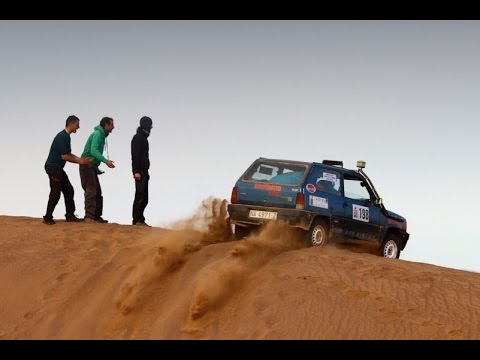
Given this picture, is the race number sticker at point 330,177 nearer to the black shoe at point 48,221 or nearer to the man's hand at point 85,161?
the man's hand at point 85,161

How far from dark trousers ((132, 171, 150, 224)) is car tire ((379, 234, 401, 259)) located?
16.5 ft

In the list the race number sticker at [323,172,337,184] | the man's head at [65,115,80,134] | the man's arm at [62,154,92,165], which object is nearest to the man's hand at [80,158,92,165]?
the man's arm at [62,154,92,165]

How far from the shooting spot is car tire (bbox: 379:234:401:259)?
14820 mm

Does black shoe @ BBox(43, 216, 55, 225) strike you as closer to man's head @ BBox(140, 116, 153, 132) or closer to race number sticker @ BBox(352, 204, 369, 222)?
man's head @ BBox(140, 116, 153, 132)

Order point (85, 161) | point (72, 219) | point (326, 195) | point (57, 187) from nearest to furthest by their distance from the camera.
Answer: point (326, 195)
point (57, 187)
point (85, 161)
point (72, 219)

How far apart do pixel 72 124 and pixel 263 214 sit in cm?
529

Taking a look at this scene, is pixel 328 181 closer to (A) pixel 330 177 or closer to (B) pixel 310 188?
(A) pixel 330 177

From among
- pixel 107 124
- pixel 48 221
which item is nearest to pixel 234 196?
pixel 107 124

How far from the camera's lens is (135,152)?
1570 centimetres

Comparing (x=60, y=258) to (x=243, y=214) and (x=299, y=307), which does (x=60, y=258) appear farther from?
(x=299, y=307)

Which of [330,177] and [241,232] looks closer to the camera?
[241,232]

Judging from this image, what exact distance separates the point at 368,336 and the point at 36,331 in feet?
17.9

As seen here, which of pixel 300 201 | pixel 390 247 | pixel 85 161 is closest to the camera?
pixel 300 201

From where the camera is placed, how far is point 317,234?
1288cm
